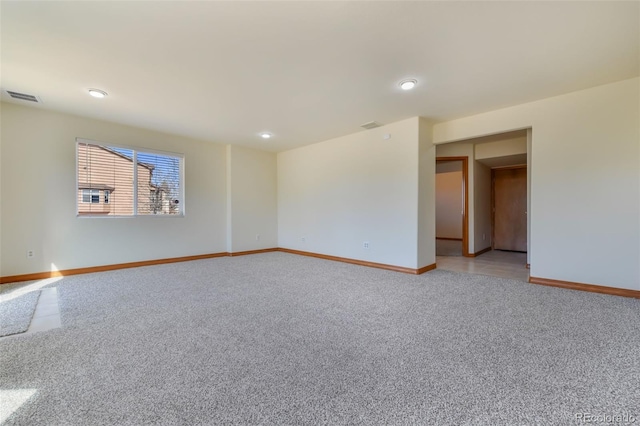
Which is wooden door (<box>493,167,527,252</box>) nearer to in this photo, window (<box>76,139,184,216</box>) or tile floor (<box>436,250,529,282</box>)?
tile floor (<box>436,250,529,282</box>)

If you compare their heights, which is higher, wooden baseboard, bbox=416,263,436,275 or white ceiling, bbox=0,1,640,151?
white ceiling, bbox=0,1,640,151

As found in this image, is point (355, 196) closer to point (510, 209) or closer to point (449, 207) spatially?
point (510, 209)

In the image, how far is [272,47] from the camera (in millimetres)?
2387

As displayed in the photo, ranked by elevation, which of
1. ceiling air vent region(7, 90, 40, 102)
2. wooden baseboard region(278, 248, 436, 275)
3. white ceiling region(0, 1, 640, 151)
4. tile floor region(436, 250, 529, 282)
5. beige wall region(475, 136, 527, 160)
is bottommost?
tile floor region(436, 250, 529, 282)

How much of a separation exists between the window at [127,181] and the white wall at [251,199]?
1.05 meters

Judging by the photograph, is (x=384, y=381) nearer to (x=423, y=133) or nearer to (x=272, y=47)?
(x=272, y=47)

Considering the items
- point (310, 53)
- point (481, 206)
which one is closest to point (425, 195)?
point (481, 206)

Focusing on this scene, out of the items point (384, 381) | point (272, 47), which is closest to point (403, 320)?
point (384, 381)

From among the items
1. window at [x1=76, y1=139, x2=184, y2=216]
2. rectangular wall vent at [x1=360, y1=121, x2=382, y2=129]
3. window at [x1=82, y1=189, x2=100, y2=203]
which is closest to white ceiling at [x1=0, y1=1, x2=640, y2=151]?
rectangular wall vent at [x1=360, y1=121, x2=382, y2=129]

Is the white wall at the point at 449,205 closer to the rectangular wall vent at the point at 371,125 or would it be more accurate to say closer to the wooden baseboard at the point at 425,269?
the wooden baseboard at the point at 425,269

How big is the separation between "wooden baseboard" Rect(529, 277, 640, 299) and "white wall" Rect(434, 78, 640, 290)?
0.05 m

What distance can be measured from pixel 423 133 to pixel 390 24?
2460mm

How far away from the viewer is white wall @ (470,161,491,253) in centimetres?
595

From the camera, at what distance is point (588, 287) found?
128 inches
